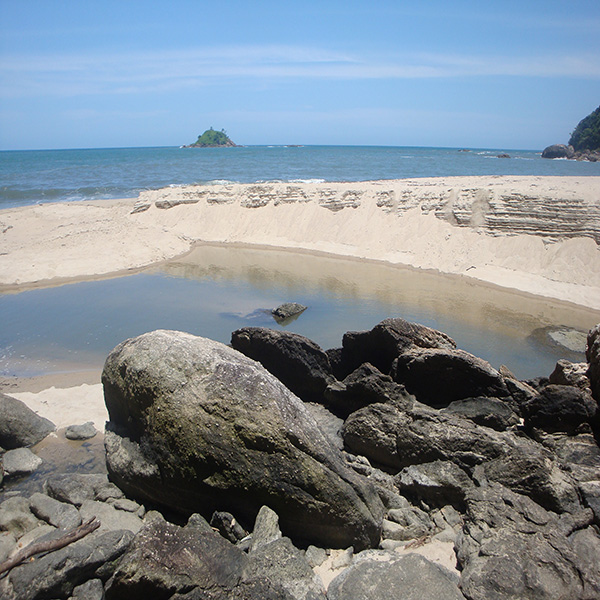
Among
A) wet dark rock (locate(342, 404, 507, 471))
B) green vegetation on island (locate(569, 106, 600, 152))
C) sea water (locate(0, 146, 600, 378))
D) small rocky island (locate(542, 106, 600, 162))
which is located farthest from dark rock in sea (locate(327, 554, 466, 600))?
green vegetation on island (locate(569, 106, 600, 152))

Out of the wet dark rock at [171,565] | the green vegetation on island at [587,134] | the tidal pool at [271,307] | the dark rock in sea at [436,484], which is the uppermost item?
the green vegetation on island at [587,134]

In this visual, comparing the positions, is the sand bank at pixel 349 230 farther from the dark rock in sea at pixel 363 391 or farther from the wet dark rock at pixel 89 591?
the wet dark rock at pixel 89 591

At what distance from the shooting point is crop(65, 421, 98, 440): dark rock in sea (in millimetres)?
7258

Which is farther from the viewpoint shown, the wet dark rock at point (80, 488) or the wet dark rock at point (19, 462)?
the wet dark rock at point (19, 462)

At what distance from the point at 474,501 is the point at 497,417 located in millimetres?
1616

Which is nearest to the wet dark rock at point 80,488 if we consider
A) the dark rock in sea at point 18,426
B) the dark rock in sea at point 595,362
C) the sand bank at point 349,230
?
the dark rock in sea at point 18,426

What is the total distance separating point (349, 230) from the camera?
22500mm

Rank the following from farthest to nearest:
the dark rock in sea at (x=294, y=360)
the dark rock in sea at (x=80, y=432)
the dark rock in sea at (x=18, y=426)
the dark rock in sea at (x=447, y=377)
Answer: the dark rock in sea at (x=294, y=360), the dark rock in sea at (x=80, y=432), the dark rock in sea at (x=18, y=426), the dark rock in sea at (x=447, y=377)

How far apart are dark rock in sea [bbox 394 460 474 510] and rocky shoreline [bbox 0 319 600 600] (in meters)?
0.02

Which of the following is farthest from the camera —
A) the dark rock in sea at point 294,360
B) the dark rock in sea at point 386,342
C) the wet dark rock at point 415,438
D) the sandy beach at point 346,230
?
the sandy beach at point 346,230

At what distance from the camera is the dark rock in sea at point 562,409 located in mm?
5945

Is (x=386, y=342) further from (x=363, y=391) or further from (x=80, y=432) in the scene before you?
(x=80, y=432)

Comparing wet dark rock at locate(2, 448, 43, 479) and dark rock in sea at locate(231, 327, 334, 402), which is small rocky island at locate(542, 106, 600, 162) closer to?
dark rock in sea at locate(231, 327, 334, 402)

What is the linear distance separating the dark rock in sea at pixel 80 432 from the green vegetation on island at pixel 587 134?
98.2 m
